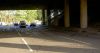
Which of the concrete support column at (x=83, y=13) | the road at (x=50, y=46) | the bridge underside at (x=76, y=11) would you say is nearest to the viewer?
the road at (x=50, y=46)

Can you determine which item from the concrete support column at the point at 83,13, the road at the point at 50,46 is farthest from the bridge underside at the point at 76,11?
the road at the point at 50,46

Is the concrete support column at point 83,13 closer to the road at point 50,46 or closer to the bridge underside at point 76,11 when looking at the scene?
the bridge underside at point 76,11

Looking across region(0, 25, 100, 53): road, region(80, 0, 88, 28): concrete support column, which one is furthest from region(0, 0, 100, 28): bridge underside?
region(0, 25, 100, 53): road

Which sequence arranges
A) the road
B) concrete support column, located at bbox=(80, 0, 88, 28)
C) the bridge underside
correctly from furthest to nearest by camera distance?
the bridge underside < concrete support column, located at bbox=(80, 0, 88, 28) < the road

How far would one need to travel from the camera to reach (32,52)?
16.8 metres

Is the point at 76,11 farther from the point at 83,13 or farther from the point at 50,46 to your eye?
the point at 50,46

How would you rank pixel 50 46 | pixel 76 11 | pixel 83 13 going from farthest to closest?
pixel 76 11
pixel 83 13
pixel 50 46

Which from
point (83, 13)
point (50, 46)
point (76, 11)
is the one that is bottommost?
point (50, 46)

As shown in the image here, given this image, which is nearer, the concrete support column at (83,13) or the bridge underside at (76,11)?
the concrete support column at (83,13)

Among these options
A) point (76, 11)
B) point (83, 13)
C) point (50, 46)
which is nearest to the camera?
point (50, 46)

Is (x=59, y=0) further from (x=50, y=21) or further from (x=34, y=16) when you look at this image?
(x=34, y=16)

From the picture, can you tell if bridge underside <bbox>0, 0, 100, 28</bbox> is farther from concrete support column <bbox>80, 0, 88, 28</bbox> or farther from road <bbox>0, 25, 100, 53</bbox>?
road <bbox>0, 25, 100, 53</bbox>

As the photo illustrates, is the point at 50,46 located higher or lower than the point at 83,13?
lower

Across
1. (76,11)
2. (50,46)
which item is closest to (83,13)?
(76,11)
